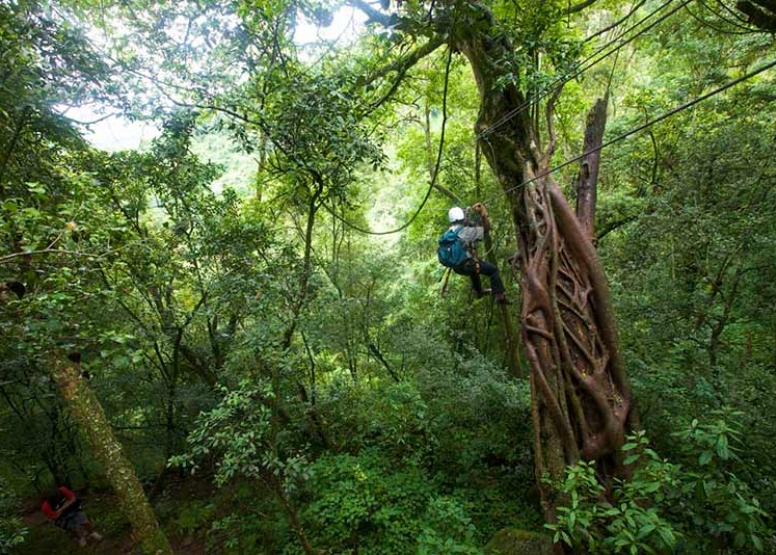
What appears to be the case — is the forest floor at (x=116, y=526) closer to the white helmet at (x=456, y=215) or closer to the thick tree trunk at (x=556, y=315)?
the thick tree trunk at (x=556, y=315)

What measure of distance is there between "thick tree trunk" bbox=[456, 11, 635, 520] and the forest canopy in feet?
0.09

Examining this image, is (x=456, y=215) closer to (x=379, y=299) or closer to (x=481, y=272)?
(x=481, y=272)

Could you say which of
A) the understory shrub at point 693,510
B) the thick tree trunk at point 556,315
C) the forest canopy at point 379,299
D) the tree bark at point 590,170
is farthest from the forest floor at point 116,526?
the tree bark at point 590,170

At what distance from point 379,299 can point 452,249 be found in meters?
3.01

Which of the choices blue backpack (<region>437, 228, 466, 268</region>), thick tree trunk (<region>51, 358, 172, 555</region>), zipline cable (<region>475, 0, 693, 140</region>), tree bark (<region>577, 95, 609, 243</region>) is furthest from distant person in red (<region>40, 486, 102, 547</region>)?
tree bark (<region>577, 95, 609, 243</region>)

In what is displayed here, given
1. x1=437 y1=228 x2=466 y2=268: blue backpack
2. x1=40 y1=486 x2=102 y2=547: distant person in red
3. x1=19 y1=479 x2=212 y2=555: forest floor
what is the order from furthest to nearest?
1. x1=40 y1=486 x2=102 y2=547: distant person in red
2. x1=19 y1=479 x2=212 y2=555: forest floor
3. x1=437 y1=228 x2=466 y2=268: blue backpack

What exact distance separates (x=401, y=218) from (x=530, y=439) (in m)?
5.76

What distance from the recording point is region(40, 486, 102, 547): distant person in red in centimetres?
554

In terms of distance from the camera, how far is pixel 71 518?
18.3 feet

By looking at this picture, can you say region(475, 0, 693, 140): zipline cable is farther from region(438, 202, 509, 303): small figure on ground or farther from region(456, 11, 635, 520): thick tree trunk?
region(438, 202, 509, 303): small figure on ground

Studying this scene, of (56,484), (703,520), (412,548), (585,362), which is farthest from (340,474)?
(56,484)

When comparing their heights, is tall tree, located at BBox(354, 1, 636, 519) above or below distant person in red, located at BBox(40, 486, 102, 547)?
above

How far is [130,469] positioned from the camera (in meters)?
3.45

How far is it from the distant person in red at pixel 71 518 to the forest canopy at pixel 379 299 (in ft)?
0.16
